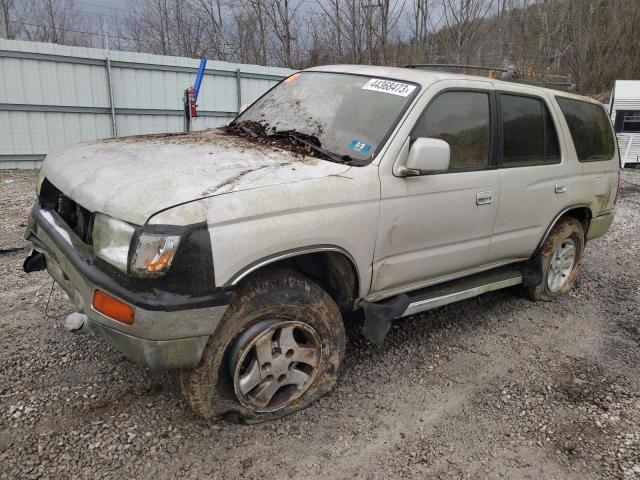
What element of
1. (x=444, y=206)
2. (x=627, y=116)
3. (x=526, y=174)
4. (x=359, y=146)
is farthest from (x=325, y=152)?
(x=627, y=116)

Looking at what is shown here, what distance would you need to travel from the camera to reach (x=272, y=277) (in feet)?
8.90

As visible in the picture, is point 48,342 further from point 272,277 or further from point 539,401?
point 539,401

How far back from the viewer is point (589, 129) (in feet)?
15.5

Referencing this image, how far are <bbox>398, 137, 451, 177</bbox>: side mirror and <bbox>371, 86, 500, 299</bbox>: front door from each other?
0.38ft

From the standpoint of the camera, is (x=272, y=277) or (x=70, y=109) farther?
(x=70, y=109)

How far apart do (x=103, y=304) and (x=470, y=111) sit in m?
2.67

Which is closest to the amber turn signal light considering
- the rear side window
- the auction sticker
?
the auction sticker

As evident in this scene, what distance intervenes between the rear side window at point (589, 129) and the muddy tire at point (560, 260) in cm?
64

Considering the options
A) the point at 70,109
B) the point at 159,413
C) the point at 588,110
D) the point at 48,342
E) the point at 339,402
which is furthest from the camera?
the point at 70,109

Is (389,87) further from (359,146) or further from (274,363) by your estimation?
(274,363)

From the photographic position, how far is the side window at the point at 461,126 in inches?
131

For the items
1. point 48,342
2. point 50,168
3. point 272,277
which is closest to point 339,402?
point 272,277

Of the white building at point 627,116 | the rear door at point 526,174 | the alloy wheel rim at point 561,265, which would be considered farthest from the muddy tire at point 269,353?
the white building at point 627,116

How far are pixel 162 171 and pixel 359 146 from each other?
46.1 inches
